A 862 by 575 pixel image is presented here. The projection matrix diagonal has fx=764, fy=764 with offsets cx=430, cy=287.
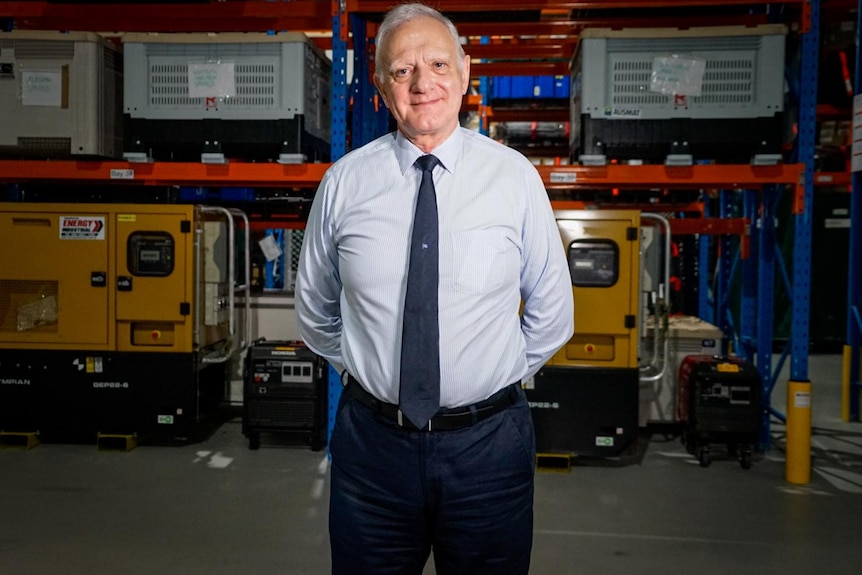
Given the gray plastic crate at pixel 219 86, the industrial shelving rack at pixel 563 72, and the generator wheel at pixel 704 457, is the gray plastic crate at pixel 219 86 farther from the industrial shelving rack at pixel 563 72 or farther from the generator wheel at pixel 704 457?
the generator wheel at pixel 704 457

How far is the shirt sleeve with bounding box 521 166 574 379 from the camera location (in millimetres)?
2031

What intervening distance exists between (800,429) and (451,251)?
12.9 ft

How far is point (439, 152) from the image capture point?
1970mm

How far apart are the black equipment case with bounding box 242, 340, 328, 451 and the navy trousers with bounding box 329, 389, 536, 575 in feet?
12.0

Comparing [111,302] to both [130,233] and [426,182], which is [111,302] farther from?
[426,182]

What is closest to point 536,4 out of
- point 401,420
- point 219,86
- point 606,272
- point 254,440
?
point 606,272

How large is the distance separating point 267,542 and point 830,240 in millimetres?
10118

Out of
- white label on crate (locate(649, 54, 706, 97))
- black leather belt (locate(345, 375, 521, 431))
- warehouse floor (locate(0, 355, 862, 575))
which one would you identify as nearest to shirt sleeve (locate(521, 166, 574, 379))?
black leather belt (locate(345, 375, 521, 431))

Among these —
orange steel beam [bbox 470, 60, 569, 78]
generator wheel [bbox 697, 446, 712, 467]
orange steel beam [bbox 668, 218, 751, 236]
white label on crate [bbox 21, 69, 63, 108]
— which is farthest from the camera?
orange steel beam [bbox 470, 60, 569, 78]


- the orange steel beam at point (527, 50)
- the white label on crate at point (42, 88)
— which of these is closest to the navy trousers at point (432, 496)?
the white label on crate at point (42, 88)

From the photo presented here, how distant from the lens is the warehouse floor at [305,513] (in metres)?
3.64

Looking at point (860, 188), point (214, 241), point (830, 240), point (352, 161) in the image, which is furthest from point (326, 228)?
point (830, 240)

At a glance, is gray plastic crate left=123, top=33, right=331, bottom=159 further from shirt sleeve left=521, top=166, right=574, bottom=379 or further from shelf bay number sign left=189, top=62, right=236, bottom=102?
shirt sleeve left=521, top=166, right=574, bottom=379

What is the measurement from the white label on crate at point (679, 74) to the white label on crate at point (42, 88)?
391 centimetres
